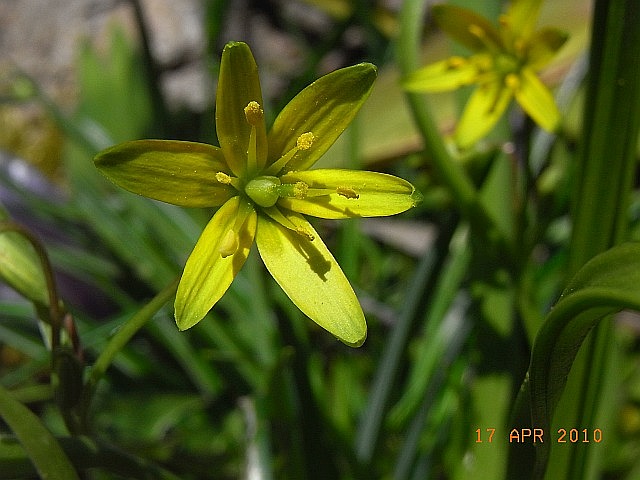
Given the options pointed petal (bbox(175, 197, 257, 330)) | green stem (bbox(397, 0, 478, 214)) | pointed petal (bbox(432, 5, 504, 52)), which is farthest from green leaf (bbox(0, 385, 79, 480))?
pointed petal (bbox(432, 5, 504, 52))

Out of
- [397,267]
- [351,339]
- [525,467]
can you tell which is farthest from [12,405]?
[397,267]

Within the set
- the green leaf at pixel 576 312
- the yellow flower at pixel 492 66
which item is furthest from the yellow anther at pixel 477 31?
the green leaf at pixel 576 312

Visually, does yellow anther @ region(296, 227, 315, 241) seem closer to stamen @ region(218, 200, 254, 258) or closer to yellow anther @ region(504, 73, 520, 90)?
stamen @ region(218, 200, 254, 258)

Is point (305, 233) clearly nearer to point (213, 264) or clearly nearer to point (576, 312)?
point (213, 264)

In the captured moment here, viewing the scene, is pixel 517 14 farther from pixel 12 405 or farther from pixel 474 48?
pixel 12 405

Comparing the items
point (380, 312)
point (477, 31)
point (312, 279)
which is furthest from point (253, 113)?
point (380, 312)

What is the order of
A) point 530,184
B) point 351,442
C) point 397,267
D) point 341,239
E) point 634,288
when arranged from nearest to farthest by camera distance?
point 634,288, point 530,184, point 351,442, point 341,239, point 397,267
